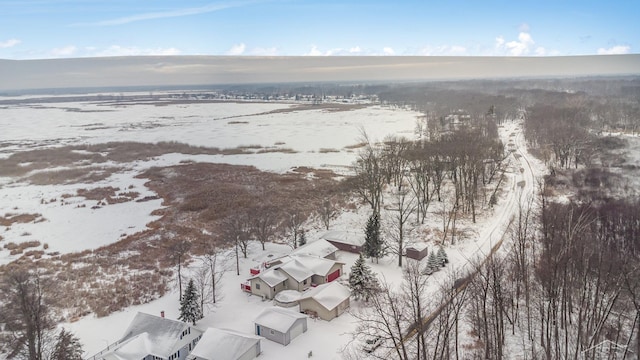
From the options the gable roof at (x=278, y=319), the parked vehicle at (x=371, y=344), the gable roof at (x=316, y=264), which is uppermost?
the gable roof at (x=316, y=264)

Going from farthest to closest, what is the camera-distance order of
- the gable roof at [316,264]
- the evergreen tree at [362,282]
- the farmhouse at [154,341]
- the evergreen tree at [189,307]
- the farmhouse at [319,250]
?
the farmhouse at [319,250] < the gable roof at [316,264] < the evergreen tree at [362,282] < the evergreen tree at [189,307] < the farmhouse at [154,341]

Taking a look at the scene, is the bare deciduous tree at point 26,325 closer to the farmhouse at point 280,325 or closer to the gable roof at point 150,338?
the gable roof at point 150,338

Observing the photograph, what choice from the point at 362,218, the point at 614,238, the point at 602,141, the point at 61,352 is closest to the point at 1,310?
the point at 61,352

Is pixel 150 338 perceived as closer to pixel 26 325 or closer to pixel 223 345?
pixel 223 345

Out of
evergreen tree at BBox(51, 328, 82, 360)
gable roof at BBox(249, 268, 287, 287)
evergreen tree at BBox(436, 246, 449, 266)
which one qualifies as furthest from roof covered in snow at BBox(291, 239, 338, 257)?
evergreen tree at BBox(51, 328, 82, 360)

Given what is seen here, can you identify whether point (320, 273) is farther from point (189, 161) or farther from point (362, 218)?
point (189, 161)

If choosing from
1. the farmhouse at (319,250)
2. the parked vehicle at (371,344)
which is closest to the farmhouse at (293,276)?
the farmhouse at (319,250)
